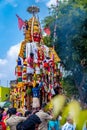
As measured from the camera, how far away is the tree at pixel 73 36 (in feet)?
92.1

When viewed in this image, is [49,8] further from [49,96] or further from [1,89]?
[1,89]

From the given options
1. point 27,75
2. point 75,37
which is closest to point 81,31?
point 75,37

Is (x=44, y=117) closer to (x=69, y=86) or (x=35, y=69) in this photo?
(x=35, y=69)

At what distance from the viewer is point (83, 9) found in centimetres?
2806

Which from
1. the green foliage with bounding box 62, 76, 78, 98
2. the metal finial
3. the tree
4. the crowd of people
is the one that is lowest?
the crowd of people

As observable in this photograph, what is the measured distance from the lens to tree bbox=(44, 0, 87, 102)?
2806 centimetres

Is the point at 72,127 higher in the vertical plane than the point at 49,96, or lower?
lower

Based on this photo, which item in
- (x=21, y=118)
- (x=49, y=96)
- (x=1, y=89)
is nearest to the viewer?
(x=21, y=118)

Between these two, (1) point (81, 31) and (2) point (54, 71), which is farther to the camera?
(1) point (81, 31)

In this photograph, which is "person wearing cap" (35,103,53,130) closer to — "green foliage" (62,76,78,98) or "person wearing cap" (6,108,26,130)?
"person wearing cap" (6,108,26,130)

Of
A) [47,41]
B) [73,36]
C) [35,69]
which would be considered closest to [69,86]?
[47,41]

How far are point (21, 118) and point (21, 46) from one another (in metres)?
15.4

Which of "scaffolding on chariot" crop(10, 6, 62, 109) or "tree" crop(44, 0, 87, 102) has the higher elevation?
"tree" crop(44, 0, 87, 102)

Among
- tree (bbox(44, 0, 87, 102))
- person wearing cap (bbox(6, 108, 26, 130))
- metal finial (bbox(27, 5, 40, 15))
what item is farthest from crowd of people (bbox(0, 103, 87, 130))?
tree (bbox(44, 0, 87, 102))
